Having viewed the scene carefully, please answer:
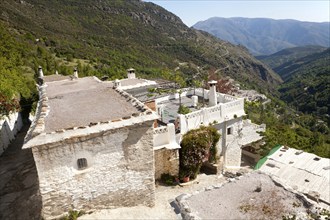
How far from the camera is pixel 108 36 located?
340ft

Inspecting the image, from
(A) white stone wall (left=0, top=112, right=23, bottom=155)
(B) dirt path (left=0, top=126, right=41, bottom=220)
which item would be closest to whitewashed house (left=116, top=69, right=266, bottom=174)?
(B) dirt path (left=0, top=126, right=41, bottom=220)

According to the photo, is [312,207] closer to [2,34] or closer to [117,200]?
[117,200]

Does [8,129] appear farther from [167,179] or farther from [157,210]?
[157,210]

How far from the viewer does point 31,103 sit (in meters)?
29.0

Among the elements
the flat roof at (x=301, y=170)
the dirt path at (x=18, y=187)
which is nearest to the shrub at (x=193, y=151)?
the flat roof at (x=301, y=170)

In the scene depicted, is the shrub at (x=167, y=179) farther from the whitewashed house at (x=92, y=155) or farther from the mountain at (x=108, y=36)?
the mountain at (x=108, y=36)

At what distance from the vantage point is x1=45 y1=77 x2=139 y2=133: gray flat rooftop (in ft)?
34.1

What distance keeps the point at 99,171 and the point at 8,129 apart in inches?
595

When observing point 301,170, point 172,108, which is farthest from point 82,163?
point 301,170

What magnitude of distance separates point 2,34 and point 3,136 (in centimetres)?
3834

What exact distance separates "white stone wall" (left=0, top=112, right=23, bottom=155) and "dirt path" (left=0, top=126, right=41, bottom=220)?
0.93 meters

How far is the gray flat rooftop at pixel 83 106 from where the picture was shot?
10.4 meters

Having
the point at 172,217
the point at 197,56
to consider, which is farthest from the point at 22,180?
the point at 197,56

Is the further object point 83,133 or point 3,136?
point 3,136
